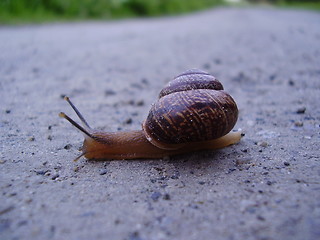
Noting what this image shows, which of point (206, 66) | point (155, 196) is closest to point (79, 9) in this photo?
point (206, 66)

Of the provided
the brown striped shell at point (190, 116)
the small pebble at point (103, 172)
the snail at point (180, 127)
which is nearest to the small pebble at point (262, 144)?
the snail at point (180, 127)

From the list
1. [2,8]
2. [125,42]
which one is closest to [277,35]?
[125,42]

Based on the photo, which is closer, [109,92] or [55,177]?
[55,177]

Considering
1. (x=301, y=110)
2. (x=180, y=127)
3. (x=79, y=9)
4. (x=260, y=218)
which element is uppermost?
(x=79, y=9)

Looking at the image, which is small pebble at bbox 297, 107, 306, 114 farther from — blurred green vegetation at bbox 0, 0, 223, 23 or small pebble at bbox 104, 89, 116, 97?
blurred green vegetation at bbox 0, 0, 223, 23

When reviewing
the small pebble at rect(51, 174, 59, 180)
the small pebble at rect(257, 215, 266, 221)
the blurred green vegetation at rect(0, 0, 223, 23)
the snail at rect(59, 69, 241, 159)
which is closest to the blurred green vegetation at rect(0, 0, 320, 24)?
the blurred green vegetation at rect(0, 0, 223, 23)

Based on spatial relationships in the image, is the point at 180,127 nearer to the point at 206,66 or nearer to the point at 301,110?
the point at 301,110

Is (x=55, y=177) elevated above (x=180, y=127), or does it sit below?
below

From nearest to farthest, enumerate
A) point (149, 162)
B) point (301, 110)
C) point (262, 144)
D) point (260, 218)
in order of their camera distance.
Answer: point (260, 218), point (149, 162), point (262, 144), point (301, 110)
